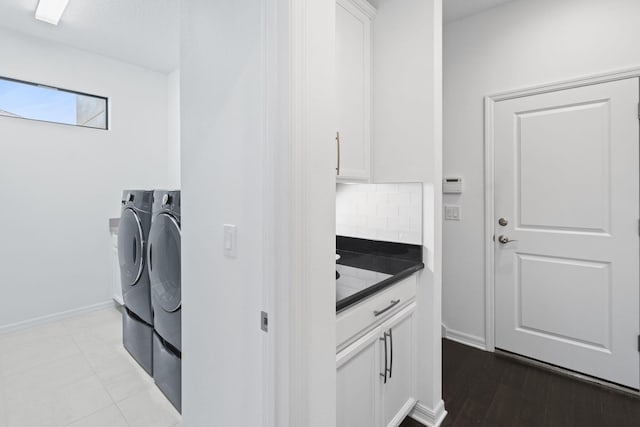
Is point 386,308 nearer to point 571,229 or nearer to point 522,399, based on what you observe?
point 522,399

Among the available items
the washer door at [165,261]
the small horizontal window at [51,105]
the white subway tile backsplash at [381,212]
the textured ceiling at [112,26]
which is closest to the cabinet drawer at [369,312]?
the white subway tile backsplash at [381,212]

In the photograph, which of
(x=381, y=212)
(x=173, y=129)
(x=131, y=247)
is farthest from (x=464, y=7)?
(x=173, y=129)

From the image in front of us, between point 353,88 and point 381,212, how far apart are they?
766 mm

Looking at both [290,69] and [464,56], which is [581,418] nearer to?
[290,69]

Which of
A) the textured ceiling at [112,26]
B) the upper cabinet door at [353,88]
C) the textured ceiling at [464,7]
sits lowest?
the upper cabinet door at [353,88]

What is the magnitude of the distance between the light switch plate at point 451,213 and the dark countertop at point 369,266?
998 mm

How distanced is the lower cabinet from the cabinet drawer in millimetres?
35

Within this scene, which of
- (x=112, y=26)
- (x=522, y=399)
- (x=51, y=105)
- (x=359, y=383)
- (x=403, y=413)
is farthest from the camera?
(x=51, y=105)

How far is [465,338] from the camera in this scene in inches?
101

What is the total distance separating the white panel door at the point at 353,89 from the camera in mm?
1498

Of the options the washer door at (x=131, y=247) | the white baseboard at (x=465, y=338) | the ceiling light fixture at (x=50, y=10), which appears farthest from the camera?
the white baseboard at (x=465, y=338)

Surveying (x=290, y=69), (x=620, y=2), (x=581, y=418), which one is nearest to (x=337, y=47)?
(x=290, y=69)

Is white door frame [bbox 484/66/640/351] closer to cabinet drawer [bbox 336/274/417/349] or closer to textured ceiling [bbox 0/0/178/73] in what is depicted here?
cabinet drawer [bbox 336/274/417/349]

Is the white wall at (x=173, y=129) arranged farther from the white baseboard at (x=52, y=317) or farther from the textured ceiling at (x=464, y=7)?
the textured ceiling at (x=464, y=7)
